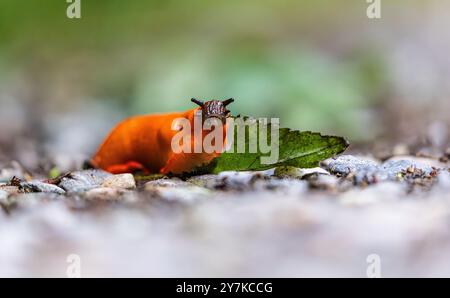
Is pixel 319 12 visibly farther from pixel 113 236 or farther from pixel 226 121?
pixel 113 236

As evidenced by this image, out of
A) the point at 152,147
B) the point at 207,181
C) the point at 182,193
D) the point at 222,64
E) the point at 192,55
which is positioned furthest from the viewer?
the point at 192,55

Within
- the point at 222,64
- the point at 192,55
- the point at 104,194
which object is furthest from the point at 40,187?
the point at 192,55

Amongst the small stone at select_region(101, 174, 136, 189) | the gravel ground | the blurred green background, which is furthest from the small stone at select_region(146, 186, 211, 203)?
the blurred green background

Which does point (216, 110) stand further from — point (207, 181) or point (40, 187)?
point (40, 187)

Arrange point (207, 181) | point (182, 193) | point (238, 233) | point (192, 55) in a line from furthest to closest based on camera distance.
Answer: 1. point (192, 55)
2. point (207, 181)
3. point (182, 193)
4. point (238, 233)

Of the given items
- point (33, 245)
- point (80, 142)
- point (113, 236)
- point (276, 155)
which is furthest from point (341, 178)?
point (80, 142)

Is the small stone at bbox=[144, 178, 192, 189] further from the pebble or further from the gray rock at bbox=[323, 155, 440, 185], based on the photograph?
the gray rock at bbox=[323, 155, 440, 185]
